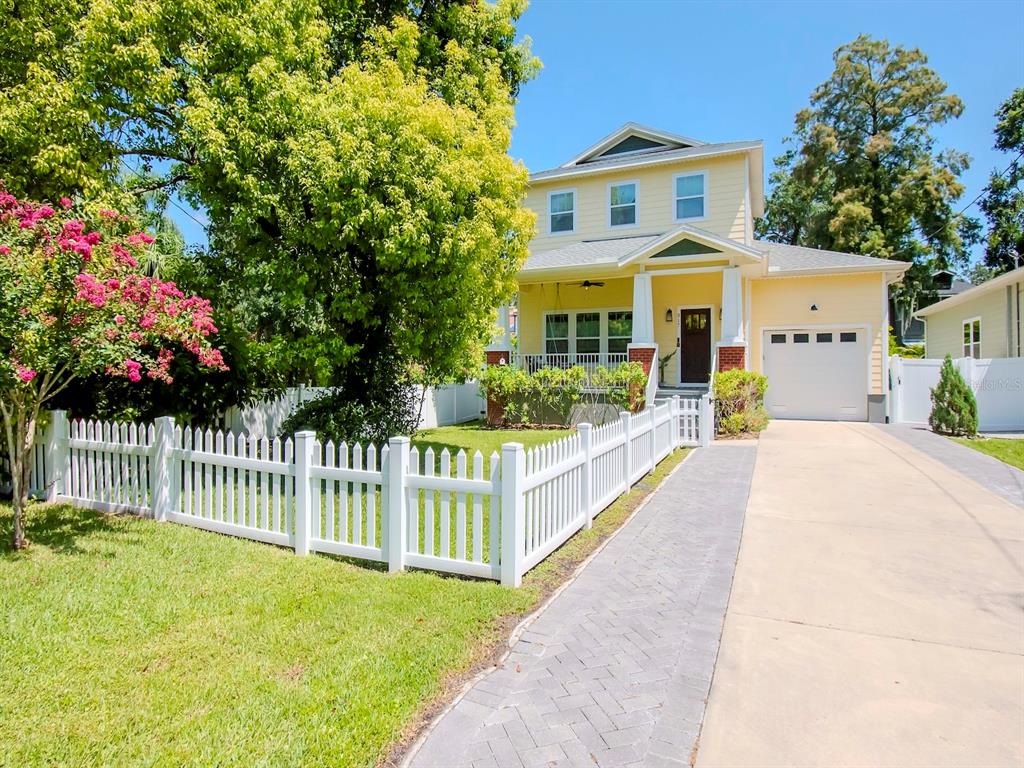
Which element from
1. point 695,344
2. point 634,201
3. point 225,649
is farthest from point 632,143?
point 225,649

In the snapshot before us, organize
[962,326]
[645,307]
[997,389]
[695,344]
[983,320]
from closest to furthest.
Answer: [997,389] < [645,307] < [695,344] < [983,320] < [962,326]

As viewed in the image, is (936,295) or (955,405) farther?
(936,295)

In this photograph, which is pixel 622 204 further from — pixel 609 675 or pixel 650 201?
pixel 609 675

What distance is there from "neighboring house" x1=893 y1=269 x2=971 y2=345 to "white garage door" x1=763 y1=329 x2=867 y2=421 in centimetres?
1311

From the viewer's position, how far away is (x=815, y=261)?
17484 mm

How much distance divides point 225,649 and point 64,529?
3.72m

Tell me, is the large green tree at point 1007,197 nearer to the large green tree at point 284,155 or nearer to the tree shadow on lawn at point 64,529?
the large green tree at point 284,155

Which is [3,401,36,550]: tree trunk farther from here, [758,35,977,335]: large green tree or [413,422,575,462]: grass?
[758,35,977,335]: large green tree

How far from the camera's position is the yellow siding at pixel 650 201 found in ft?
54.9

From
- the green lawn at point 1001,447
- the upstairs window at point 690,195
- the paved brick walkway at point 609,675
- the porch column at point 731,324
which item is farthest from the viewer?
the upstairs window at point 690,195

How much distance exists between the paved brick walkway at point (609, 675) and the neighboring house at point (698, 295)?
10922 mm

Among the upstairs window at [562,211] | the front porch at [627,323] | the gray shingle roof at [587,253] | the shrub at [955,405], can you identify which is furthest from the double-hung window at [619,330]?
the shrub at [955,405]

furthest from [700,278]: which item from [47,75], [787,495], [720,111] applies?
[47,75]

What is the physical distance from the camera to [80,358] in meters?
4.95
